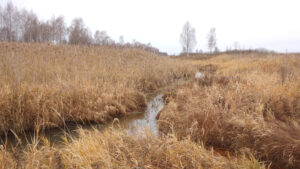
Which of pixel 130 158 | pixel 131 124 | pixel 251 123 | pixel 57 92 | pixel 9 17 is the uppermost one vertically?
pixel 9 17

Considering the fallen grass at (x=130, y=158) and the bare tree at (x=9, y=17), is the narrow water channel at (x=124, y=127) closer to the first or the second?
the fallen grass at (x=130, y=158)

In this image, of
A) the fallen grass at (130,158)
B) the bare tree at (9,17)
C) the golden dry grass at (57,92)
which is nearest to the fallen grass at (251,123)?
the fallen grass at (130,158)

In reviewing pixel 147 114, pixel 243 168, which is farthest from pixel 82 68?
pixel 243 168

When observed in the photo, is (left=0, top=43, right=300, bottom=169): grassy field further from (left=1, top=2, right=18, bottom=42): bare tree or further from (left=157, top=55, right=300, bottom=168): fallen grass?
(left=1, top=2, right=18, bottom=42): bare tree

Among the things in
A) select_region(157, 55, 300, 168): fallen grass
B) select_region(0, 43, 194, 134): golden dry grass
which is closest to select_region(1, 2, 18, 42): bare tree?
select_region(0, 43, 194, 134): golden dry grass

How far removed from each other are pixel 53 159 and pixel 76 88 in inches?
105

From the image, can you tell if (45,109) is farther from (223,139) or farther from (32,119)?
(223,139)

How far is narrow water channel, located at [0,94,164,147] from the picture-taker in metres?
3.29

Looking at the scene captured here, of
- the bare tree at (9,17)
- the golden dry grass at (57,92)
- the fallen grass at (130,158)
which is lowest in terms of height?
the fallen grass at (130,158)

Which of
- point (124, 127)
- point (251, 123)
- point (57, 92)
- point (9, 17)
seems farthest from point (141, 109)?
point (9, 17)

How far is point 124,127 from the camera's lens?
12.7ft

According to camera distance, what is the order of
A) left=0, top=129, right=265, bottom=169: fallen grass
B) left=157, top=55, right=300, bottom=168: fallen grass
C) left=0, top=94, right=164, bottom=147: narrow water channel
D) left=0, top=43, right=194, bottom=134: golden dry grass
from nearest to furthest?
left=0, top=129, right=265, bottom=169: fallen grass, left=157, top=55, right=300, bottom=168: fallen grass, left=0, top=94, right=164, bottom=147: narrow water channel, left=0, top=43, right=194, bottom=134: golden dry grass

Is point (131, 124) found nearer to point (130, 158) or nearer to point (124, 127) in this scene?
point (124, 127)

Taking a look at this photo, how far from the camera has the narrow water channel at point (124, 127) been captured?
10.8 ft
